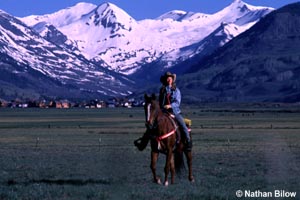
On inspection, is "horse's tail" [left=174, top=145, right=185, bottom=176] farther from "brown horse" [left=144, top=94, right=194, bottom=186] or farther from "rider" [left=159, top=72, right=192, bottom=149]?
"rider" [left=159, top=72, right=192, bottom=149]

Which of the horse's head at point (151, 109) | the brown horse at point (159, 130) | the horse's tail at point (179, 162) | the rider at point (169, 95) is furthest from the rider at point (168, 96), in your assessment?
the horse's tail at point (179, 162)

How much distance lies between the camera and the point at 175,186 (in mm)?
24281

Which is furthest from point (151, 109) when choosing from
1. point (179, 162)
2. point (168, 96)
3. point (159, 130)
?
point (179, 162)

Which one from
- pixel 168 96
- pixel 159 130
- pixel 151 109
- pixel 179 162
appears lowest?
pixel 179 162

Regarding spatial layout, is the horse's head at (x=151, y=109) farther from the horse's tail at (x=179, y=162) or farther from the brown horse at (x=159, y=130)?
the horse's tail at (x=179, y=162)

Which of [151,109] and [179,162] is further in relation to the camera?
[179,162]

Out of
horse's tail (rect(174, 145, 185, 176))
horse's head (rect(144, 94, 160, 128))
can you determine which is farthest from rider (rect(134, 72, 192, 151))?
horse's tail (rect(174, 145, 185, 176))

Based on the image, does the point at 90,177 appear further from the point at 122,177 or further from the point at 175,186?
the point at 175,186

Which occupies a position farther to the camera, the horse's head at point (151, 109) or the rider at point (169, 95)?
the rider at point (169, 95)

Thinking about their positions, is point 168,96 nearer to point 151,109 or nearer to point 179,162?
point 151,109

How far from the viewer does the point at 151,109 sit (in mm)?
23781

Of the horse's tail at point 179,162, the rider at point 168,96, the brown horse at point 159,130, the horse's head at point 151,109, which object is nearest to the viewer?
the horse's head at point 151,109

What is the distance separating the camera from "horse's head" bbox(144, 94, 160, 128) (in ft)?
77.8

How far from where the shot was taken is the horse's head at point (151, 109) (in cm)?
2372
